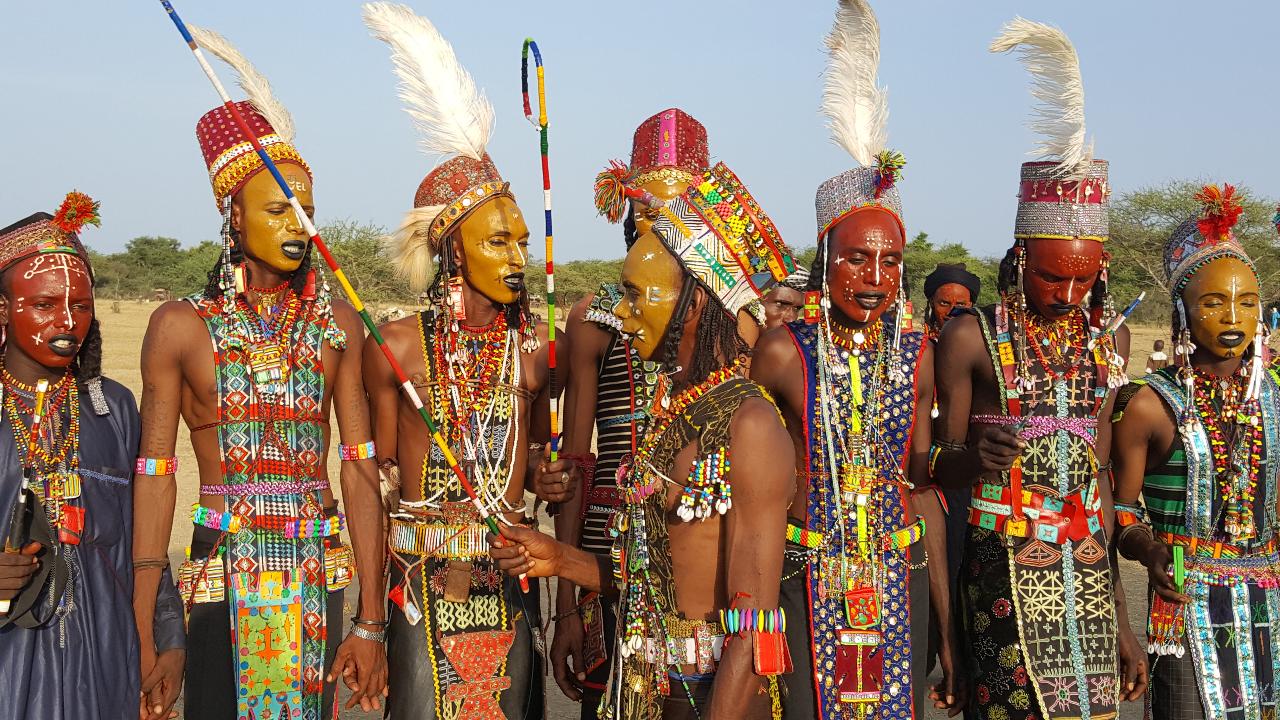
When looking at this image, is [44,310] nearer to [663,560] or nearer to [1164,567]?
[663,560]

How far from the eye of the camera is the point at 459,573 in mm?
4602

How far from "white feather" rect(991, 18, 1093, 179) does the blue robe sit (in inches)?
153

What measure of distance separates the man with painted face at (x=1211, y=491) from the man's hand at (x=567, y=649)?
2361mm

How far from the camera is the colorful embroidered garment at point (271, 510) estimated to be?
14.6 ft

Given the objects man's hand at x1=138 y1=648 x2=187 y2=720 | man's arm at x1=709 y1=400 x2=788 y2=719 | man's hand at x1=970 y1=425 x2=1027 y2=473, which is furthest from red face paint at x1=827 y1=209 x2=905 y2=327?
man's hand at x1=138 y1=648 x2=187 y2=720

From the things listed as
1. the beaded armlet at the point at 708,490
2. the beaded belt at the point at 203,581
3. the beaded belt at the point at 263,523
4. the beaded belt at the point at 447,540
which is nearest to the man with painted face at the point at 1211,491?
the beaded armlet at the point at 708,490

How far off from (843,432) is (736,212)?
1154 mm

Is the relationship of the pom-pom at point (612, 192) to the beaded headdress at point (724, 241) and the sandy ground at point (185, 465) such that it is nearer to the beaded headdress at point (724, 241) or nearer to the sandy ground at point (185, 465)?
the beaded headdress at point (724, 241)

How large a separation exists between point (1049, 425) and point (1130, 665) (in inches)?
42.3

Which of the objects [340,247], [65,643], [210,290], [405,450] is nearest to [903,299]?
[405,450]

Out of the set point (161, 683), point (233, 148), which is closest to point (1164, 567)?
point (161, 683)

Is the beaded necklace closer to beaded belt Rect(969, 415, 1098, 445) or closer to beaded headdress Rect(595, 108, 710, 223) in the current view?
beaded belt Rect(969, 415, 1098, 445)

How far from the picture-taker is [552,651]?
498 centimetres

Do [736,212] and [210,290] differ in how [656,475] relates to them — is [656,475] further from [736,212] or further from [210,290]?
[210,290]
